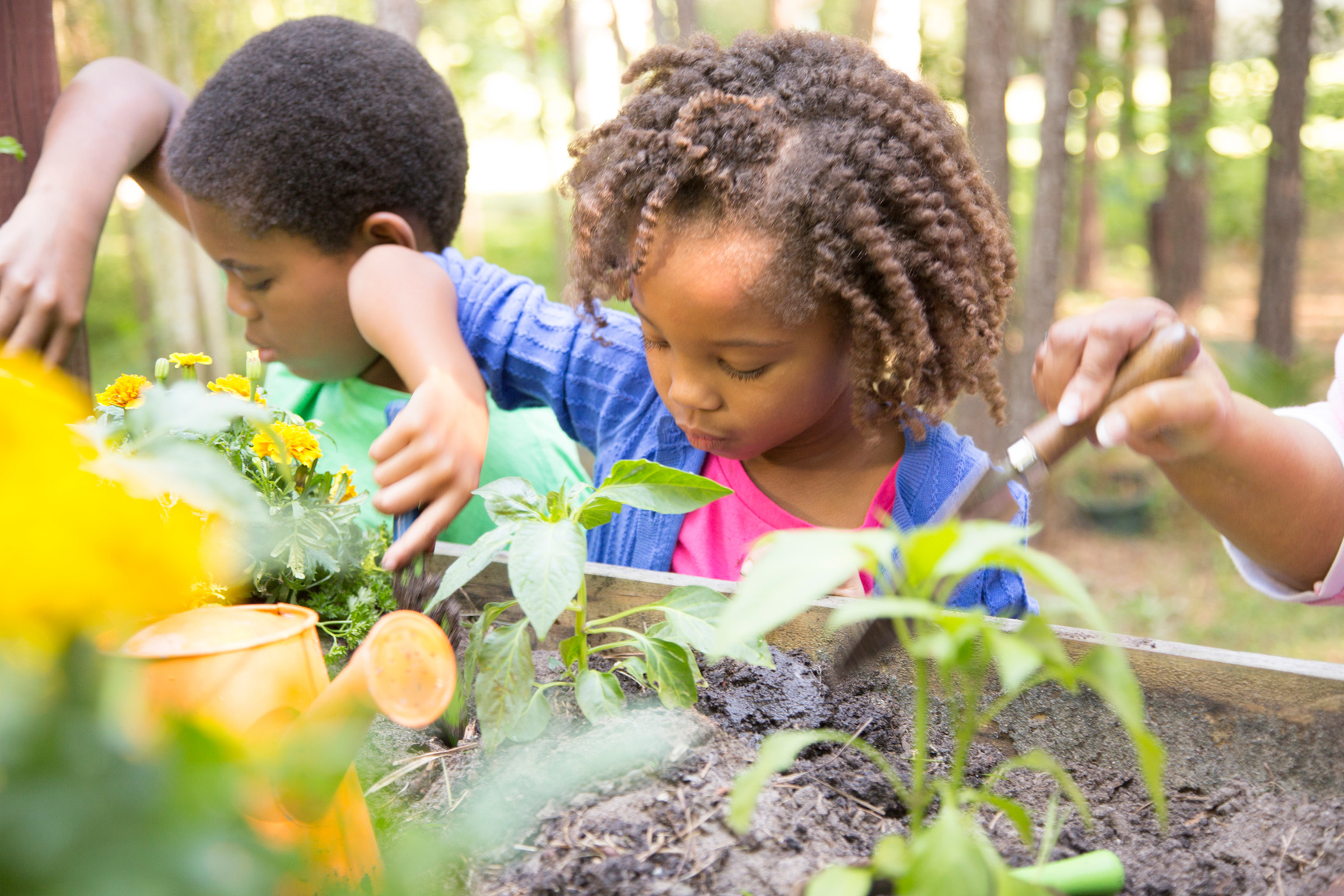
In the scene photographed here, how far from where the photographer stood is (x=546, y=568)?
0.73 metres

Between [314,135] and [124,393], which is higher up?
[314,135]

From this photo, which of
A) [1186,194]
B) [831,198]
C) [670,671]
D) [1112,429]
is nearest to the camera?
[670,671]

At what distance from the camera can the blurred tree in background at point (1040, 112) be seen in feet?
11.1

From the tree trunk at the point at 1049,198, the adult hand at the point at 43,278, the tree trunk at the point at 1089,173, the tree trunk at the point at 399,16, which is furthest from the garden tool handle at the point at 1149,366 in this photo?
the tree trunk at the point at 1089,173

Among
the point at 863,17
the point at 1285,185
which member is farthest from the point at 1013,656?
the point at 1285,185

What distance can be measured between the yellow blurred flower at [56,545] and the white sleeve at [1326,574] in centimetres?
131

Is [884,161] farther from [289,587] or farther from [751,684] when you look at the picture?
[289,587]

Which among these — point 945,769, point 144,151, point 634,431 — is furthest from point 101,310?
point 945,769

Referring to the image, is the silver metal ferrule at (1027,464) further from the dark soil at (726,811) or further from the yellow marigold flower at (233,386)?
the yellow marigold flower at (233,386)

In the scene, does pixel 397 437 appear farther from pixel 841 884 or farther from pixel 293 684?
pixel 841 884

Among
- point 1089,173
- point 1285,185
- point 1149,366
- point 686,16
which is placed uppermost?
point 686,16

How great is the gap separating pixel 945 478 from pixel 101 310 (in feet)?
41.5

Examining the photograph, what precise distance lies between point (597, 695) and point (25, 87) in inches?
65.4

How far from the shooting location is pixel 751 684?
0.92 metres
